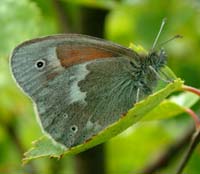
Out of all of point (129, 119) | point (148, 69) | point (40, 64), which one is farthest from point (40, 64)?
point (129, 119)

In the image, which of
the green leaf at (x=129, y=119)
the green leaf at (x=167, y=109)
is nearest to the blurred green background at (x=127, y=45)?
the green leaf at (x=167, y=109)

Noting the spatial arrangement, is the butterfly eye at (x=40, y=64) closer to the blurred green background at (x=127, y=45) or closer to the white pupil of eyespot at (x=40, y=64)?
the white pupil of eyespot at (x=40, y=64)

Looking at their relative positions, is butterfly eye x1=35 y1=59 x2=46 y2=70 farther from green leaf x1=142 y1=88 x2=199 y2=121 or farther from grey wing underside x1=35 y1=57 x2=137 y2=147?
green leaf x1=142 y1=88 x2=199 y2=121

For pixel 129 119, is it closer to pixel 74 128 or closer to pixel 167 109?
pixel 167 109

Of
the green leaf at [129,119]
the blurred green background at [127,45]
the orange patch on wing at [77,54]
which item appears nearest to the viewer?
the green leaf at [129,119]

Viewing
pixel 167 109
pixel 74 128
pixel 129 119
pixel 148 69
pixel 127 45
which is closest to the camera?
pixel 129 119

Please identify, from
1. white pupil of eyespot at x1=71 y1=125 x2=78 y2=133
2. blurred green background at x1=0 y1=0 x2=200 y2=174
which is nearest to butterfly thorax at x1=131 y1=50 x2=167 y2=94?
white pupil of eyespot at x1=71 y1=125 x2=78 y2=133

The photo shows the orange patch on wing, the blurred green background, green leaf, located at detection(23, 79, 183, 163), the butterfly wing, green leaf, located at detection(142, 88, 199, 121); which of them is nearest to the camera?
green leaf, located at detection(23, 79, 183, 163)
